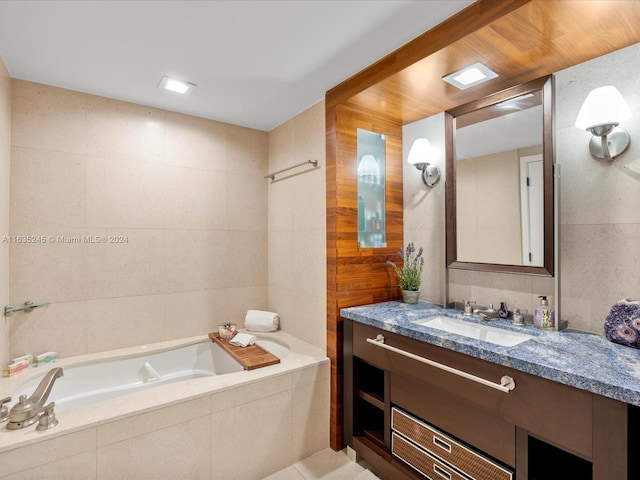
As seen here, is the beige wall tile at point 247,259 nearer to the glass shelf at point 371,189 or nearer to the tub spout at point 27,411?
the glass shelf at point 371,189

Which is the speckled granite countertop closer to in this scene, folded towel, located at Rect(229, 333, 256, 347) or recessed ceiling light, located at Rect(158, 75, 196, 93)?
folded towel, located at Rect(229, 333, 256, 347)

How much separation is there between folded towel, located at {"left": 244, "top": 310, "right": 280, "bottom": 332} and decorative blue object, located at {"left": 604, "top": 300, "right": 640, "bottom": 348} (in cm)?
217

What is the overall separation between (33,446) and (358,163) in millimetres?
2271

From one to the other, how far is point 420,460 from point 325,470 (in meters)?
0.66

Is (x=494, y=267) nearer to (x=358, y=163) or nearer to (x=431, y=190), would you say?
(x=431, y=190)

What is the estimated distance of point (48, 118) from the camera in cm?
221

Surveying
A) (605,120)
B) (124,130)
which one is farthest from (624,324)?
(124,130)

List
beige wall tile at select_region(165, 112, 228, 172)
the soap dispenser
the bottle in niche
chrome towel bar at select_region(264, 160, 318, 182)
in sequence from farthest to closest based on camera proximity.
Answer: beige wall tile at select_region(165, 112, 228, 172), chrome towel bar at select_region(264, 160, 318, 182), the bottle in niche, the soap dispenser

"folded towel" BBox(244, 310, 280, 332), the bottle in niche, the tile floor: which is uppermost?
the bottle in niche

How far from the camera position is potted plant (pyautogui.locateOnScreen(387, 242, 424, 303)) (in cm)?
231

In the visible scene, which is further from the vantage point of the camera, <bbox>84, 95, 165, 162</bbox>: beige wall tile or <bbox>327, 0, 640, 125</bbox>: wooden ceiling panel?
<bbox>84, 95, 165, 162</bbox>: beige wall tile

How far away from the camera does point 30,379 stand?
1.99m

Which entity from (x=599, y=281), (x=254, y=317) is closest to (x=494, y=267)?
(x=599, y=281)

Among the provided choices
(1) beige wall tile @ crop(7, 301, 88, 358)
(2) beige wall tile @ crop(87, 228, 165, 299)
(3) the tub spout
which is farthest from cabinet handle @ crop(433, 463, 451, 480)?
(1) beige wall tile @ crop(7, 301, 88, 358)
